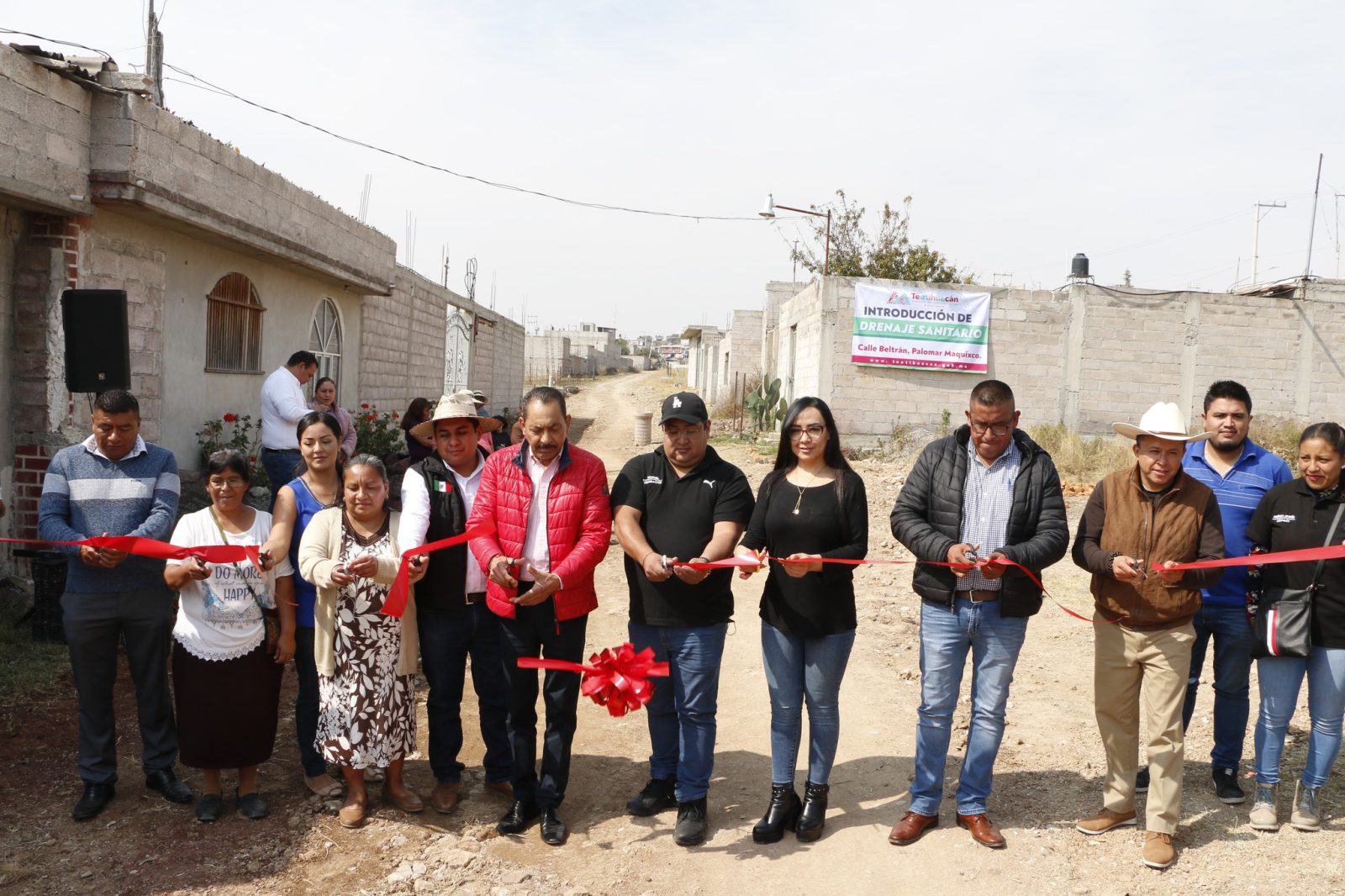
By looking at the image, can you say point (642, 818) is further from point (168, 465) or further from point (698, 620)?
point (168, 465)

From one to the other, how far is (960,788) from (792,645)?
0.97 m

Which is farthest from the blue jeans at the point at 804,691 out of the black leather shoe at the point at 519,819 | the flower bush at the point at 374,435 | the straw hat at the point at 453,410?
the flower bush at the point at 374,435

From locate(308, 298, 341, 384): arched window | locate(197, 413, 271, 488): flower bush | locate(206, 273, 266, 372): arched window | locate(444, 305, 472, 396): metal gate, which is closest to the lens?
locate(197, 413, 271, 488): flower bush

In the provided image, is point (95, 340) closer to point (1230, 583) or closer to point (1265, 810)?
point (1230, 583)

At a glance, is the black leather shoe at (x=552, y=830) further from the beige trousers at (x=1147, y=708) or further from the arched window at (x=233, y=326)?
the arched window at (x=233, y=326)

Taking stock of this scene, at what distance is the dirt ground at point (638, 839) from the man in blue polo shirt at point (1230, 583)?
0.34 meters

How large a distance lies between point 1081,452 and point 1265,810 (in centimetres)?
1176

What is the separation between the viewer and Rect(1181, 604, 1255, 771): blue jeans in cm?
436

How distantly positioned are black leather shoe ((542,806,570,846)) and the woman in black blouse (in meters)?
0.81

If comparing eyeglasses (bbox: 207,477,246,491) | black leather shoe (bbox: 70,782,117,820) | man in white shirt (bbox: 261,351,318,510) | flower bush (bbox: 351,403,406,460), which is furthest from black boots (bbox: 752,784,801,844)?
flower bush (bbox: 351,403,406,460)

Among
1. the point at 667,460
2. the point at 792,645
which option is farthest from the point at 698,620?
the point at 667,460

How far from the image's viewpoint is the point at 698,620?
4055 mm

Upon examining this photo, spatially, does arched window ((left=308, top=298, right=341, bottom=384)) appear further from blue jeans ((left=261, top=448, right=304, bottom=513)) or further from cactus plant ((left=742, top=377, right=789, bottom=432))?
cactus plant ((left=742, top=377, right=789, bottom=432))

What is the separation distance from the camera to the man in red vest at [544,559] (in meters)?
4.02
